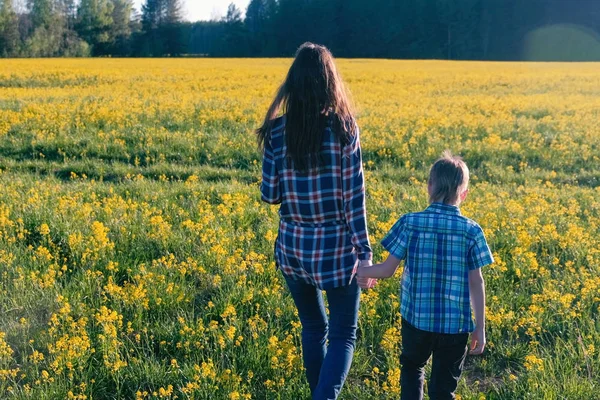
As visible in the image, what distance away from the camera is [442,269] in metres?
2.57

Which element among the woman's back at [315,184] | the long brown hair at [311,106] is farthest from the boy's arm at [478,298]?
the long brown hair at [311,106]

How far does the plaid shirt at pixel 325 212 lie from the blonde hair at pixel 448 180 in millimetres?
336

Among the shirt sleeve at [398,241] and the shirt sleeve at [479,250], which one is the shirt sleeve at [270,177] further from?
the shirt sleeve at [479,250]

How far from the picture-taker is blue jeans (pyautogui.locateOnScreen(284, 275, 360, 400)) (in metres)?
2.76

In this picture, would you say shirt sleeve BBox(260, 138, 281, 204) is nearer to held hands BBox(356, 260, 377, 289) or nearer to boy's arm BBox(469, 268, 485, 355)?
held hands BBox(356, 260, 377, 289)

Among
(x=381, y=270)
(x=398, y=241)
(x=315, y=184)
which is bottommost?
(x=381, y=270)

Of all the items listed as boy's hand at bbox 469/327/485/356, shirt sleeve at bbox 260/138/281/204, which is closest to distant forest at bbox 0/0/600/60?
shirt sleeve at bbox 260/138/281/204

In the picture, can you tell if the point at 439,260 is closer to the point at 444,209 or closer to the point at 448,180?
the point at 444,209

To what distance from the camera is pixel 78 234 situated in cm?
517

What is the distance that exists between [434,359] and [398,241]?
62 cm

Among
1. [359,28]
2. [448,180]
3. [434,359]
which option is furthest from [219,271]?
[359,28]

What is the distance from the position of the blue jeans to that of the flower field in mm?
487

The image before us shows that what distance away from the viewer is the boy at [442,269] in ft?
8.29

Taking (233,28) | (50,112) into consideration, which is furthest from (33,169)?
(233,28)
